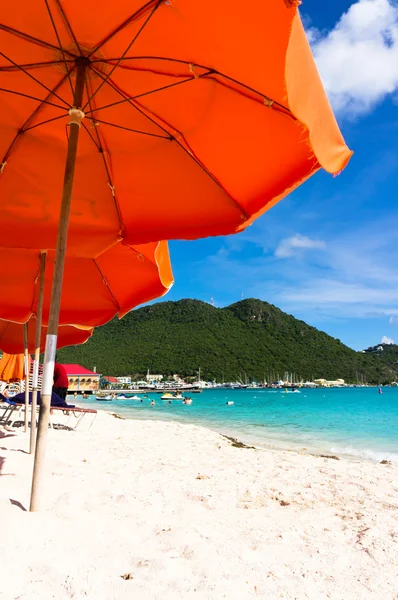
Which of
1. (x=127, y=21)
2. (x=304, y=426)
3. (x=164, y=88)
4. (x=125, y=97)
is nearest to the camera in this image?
(x=127, y=21)

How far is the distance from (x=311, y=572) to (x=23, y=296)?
4.19m

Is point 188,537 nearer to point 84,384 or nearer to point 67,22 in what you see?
point 67,22

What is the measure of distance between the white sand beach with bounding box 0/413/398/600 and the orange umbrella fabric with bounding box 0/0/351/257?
6.17ft

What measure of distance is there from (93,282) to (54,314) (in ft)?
7.77

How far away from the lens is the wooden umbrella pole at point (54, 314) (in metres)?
2.15

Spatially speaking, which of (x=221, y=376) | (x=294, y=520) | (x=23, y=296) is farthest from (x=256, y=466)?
(x=221, y=376)

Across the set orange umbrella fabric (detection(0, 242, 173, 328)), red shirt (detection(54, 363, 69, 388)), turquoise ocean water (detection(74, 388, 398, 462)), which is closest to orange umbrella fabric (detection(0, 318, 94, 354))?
red shirt (detection(54, 363, 69, 388))

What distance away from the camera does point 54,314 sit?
230 cm

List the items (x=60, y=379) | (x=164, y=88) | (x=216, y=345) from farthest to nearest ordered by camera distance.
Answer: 1. (x=216, y=345)
2. (x=60, y=379)
3. (x=164, y=88)

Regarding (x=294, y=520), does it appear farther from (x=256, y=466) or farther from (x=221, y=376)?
(x=221, y=376)

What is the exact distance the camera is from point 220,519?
2.89 meters

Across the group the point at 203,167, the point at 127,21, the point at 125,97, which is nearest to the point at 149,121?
the point at 125,97

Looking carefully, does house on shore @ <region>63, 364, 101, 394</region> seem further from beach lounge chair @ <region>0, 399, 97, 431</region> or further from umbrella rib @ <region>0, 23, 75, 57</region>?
umbrella rib @ <region>0, 23, 75, 57</region>

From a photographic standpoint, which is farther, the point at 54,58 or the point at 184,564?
the point at 54,58
